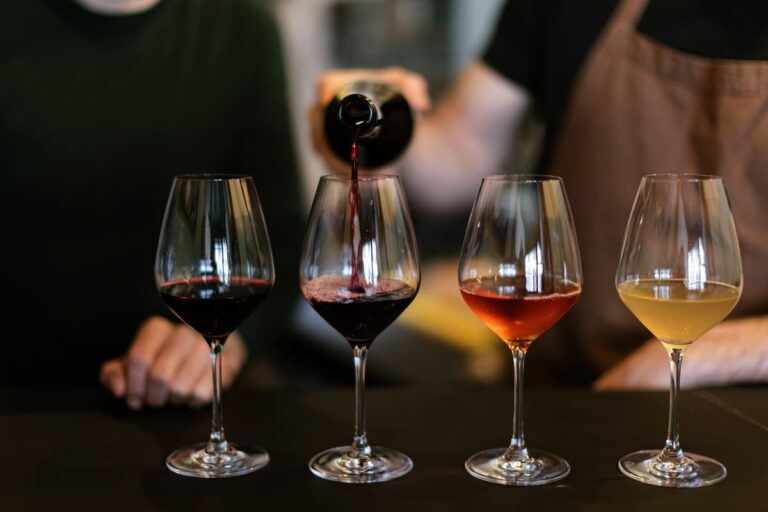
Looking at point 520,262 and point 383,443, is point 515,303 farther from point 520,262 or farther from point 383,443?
point 383,443

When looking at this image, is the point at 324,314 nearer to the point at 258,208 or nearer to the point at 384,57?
the point at 258,208

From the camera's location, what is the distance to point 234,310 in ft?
2.89

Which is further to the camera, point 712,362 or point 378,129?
point 712,362

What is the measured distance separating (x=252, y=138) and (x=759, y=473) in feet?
3.79

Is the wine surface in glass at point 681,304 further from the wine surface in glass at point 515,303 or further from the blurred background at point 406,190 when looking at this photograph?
the blurred background at point 406,190

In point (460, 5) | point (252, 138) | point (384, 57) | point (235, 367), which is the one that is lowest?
point (235, 367)

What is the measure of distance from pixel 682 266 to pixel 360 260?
306 millimetres

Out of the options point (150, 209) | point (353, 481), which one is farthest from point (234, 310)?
point (150, 209)

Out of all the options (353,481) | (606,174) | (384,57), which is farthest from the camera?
(384,57)

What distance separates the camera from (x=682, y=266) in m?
0.85

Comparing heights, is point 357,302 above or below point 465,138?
below

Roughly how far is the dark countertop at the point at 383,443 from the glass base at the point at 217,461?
1cm

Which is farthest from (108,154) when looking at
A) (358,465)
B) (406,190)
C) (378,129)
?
Result: (358,465)

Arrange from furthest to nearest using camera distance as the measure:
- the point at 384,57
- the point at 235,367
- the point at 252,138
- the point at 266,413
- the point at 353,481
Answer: the point at 384,57 < the point at 252,138 < the point at 235,367 < the point at 266,413 < the point at 353,481
